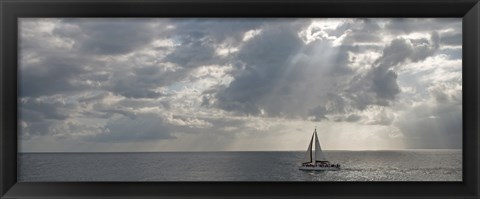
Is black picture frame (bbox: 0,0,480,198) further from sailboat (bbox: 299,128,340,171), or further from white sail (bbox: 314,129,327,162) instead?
sailboat (bbox: 299,128,340,171)

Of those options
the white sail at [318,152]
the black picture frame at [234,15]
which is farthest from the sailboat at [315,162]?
the black picture frame at [234,15]

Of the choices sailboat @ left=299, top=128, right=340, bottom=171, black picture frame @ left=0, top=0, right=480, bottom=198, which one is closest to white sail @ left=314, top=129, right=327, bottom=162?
sailboat @ left=299, top=128, right=340, bottom=171

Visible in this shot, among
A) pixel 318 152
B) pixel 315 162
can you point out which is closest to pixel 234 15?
pixel 318 152

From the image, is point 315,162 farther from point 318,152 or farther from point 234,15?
point 234,15

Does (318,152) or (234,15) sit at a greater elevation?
(234,15)

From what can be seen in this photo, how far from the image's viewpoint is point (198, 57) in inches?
118

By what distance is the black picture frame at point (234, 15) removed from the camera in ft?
5.37

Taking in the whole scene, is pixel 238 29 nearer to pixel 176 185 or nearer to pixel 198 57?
pixel 198 57

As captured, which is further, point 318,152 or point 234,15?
point 318,152

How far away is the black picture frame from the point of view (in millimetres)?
1638

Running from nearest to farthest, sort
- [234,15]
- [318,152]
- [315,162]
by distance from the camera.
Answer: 1. [234,15]
2. [318,152]
3. [315,162]

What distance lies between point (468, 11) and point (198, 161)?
8256 mm

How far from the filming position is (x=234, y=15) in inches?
64.7

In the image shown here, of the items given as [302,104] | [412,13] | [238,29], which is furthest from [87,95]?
[302,104]
